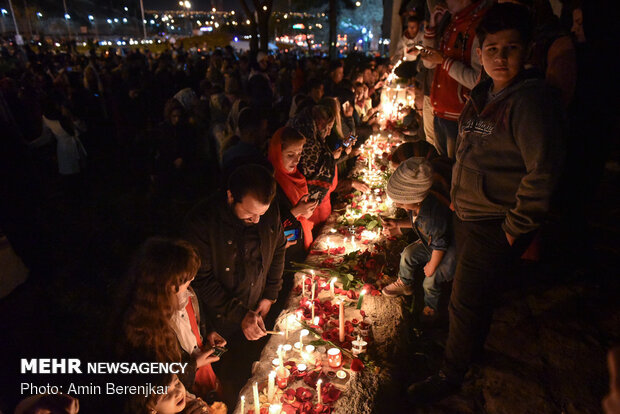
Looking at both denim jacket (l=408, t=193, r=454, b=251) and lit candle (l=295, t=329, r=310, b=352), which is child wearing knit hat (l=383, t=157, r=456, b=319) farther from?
lit candle (l=295, t=329, r=310, b=352)

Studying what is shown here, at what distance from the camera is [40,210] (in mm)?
6355

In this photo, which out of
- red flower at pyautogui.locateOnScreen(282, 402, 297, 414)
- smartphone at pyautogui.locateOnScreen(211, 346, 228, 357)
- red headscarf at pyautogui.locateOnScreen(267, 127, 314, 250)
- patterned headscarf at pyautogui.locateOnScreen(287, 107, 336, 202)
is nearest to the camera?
red flower at pyautogui.locateOnScreen(282, 402, 297, 414)

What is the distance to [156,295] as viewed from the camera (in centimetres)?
204

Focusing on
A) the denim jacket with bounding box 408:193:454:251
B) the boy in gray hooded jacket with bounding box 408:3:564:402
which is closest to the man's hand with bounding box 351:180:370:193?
the denim jacket with bounding box 408:193:454:251

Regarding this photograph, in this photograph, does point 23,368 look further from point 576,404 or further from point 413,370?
point 576,404

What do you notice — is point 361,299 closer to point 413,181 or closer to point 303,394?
point 303,394

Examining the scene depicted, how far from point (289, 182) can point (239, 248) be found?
1.31 metres

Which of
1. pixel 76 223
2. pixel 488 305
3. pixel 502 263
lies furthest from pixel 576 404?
pixel 76 223

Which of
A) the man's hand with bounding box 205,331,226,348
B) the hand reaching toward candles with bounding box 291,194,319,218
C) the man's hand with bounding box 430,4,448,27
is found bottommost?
the man's hand with bounding box 205,331,226,348

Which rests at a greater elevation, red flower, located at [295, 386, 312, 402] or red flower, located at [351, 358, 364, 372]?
red flower, located at [351, 358, 364, 372]

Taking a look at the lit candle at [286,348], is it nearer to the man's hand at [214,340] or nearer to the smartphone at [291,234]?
the man's hand at [214,340]

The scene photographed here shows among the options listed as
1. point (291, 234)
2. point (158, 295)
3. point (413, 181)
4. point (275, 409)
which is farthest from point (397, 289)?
point (158, 295)

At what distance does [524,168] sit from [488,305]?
37.6 inches

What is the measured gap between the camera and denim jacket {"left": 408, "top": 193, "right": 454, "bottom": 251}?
3113mm
